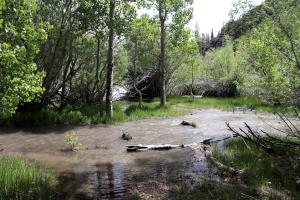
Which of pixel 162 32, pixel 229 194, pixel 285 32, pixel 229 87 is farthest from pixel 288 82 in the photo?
pixel 229 87

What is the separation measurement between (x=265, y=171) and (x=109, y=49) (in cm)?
1493

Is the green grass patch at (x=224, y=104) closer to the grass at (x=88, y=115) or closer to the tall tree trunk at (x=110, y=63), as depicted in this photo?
the grass at (x=88, y=115)

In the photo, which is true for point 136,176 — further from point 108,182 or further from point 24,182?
point 24,182

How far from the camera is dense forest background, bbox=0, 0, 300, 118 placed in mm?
10367

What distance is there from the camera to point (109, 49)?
77.0 ft

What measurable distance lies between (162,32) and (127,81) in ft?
39.4

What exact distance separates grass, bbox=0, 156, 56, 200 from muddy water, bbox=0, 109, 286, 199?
47 cm

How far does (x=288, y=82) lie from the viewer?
15.2m

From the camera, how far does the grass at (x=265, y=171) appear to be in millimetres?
9105

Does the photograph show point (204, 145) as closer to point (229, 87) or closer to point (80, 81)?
point (80, 81)

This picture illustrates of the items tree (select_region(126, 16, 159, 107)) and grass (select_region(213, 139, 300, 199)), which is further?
tree (select_region(126, 16, 159, 107))

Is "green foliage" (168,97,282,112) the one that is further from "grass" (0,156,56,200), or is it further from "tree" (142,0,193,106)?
"grass" (0,156,56,200)

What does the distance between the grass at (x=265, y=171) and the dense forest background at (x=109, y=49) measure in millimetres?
2335

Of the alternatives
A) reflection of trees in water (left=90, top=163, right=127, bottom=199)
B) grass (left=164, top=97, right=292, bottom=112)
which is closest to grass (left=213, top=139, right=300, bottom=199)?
reflection of trees in water (left=90, top=163, right=127, bottom=199)
